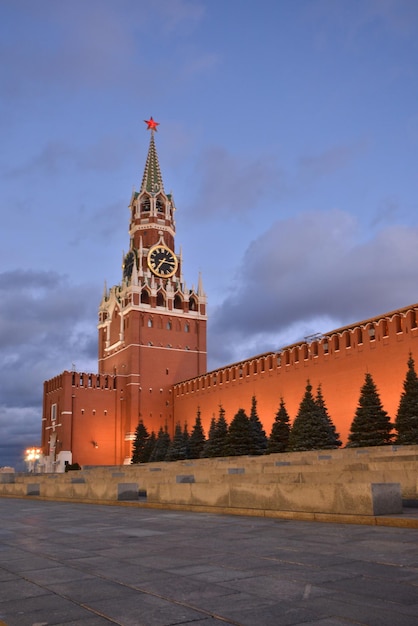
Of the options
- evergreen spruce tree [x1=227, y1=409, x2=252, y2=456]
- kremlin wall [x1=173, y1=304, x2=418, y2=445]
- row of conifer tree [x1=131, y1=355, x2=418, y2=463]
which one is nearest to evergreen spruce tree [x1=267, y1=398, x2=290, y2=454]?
row of conifer tree [x1=131, y1=355, x2=418, y2=463]

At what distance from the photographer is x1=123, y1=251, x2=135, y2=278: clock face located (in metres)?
55.1

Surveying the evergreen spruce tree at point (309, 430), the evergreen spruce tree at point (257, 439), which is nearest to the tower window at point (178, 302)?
the evergreen spruce tree at point (257, 439)

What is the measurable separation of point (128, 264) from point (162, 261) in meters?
3.44

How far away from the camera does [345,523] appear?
6340 millimetres

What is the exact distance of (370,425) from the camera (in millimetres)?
23469

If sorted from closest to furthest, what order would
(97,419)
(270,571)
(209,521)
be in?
(270,571) < (209,521) < (97,419)

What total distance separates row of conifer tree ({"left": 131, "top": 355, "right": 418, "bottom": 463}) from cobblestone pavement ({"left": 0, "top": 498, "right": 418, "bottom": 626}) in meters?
16.8

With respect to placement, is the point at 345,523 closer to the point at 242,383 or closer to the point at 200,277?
the point at 242,383

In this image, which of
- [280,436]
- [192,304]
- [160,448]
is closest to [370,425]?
[280,436]

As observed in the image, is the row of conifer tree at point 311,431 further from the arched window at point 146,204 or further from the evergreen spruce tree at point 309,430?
the arched window at point 146,204

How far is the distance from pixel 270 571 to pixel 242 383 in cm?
3400

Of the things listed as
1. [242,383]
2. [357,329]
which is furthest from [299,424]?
[242,383]

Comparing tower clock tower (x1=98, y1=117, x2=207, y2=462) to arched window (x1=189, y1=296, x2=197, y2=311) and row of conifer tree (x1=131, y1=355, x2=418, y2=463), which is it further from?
row of conifer tree (x1=131, y1=355, x2=418, y2=463)

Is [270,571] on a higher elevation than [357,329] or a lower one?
lower
